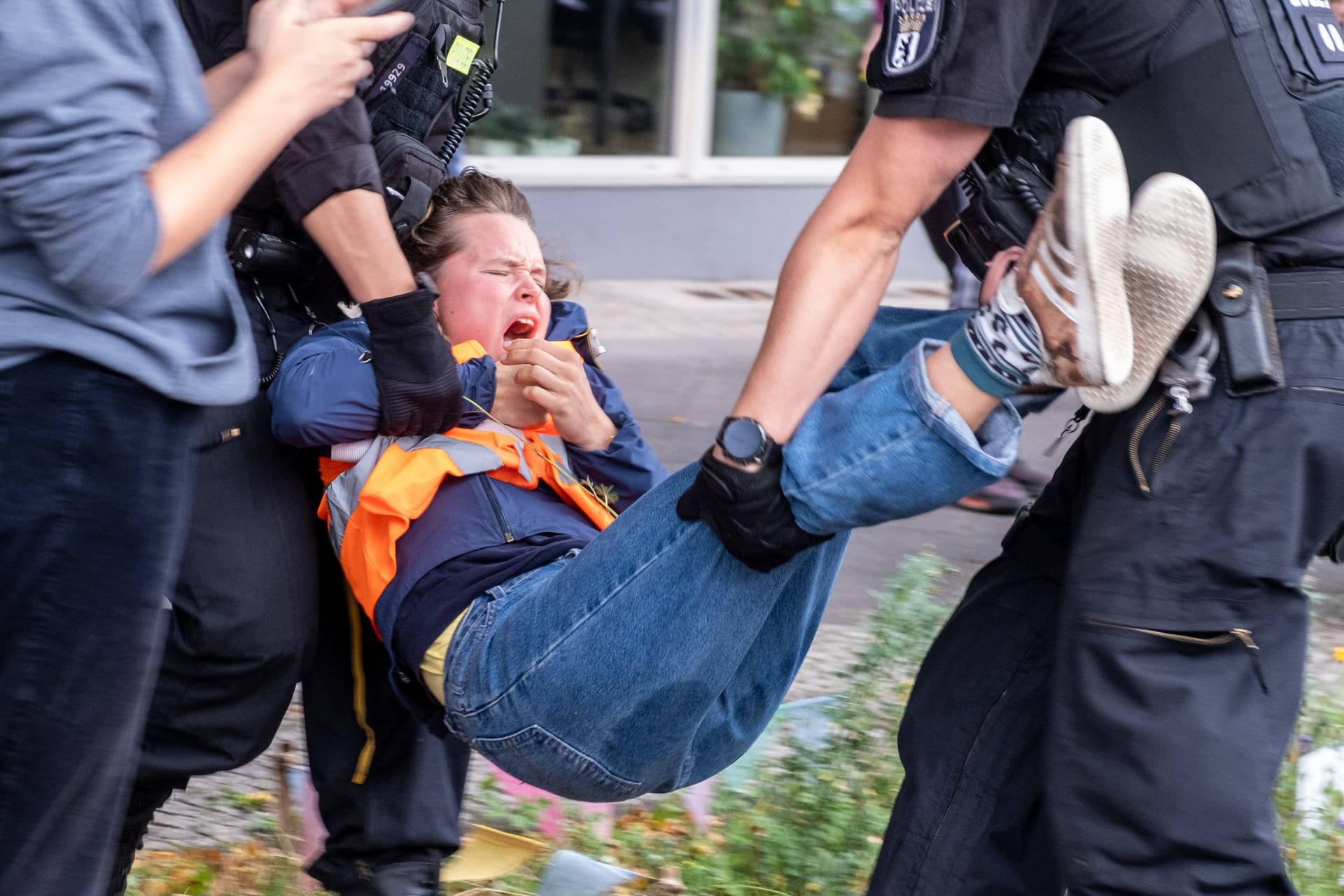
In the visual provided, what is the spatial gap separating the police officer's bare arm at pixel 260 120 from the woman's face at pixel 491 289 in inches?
35.0

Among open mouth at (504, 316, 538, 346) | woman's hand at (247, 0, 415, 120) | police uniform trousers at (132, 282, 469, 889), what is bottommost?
police uniform trousers at (132, 282, 469, 889)

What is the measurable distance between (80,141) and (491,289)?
1225 millimetres

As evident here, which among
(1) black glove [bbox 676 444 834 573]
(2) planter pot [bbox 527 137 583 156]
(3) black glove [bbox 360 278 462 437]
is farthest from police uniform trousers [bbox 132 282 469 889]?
(2) planter pot [bbox 527 137 583 156]

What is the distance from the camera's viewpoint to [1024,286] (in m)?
1.91

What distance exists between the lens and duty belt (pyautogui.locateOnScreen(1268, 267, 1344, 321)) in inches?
75.4

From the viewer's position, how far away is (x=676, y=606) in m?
2.09

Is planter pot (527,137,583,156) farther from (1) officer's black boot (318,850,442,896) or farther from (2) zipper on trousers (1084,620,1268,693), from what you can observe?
(2) zipper on trousers (1084,620,1268,693)

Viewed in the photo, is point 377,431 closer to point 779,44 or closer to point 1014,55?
point 1014,55

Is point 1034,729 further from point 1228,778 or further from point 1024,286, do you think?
point 1024,286

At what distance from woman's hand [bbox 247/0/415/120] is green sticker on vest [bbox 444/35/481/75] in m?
0.73

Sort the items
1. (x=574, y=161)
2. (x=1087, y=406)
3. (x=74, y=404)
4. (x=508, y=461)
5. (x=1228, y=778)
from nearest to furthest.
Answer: (x=74, y=404)
(x=1228, y=778)
(x=1087, y=406)
(x=508, y=461)
(x=574, y=161)

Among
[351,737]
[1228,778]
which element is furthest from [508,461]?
[1228,778]

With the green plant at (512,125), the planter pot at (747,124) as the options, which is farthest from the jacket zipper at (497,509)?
the planter pot at (747,124)

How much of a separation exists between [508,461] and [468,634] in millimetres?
340
